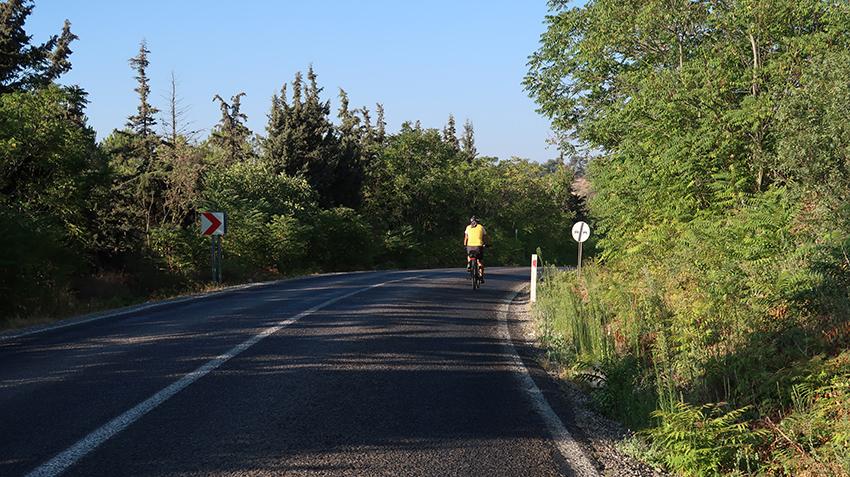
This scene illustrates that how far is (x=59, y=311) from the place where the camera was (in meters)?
12.5

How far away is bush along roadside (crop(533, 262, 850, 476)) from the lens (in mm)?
4348

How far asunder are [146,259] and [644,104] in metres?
19.8

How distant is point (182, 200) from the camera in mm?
28719

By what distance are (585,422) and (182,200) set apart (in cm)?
2726

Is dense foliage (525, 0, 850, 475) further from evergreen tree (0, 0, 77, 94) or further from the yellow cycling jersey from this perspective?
evergreen tree (0, 0, 77, 94)

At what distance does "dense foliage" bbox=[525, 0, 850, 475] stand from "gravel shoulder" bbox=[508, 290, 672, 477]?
22cm

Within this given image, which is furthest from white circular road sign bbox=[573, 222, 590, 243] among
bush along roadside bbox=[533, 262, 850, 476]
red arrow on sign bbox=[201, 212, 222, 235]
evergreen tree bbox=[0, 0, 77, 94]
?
evergreen tree bbox=[0, 0, 77, 94]

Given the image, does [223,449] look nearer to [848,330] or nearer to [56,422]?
[56,422]

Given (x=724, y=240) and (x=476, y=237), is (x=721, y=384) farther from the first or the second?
(x=476, y=237)

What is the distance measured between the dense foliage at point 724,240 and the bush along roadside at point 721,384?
0.02 meters

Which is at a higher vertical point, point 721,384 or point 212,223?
point 212,223

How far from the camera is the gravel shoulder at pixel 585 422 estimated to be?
426 centimetres

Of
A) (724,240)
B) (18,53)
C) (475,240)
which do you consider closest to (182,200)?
(18,53)

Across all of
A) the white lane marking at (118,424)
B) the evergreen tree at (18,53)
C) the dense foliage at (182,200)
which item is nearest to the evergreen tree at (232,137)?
the dense foliage at (182,200)
